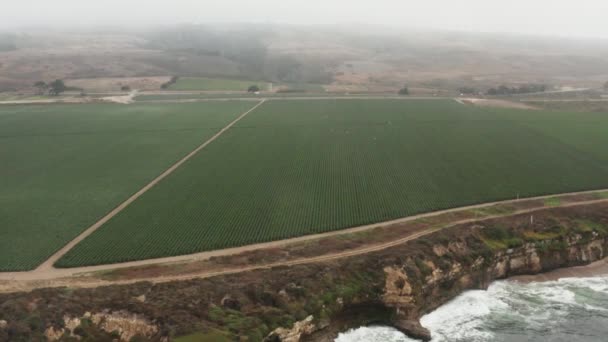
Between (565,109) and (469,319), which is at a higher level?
(565,109)

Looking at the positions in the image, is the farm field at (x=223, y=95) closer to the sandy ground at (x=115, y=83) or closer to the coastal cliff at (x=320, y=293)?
the sandy ground at (x=115, y=83)

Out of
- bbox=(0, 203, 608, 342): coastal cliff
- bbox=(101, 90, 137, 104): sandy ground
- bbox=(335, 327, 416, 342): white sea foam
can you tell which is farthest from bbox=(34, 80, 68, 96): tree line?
bbox=(335, 327, 416, 342): white sea foam

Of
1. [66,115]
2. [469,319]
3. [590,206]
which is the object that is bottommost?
[469,319]

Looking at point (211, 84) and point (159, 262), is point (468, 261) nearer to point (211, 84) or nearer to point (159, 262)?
point (159, 262)

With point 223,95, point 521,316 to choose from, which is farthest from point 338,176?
point 223,95

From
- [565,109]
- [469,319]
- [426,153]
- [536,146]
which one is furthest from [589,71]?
[469,319]

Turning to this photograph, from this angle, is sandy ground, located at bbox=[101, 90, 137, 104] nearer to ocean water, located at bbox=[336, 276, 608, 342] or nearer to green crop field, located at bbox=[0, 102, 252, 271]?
green crop field, located at bbox=[0, 102, 252, 271]

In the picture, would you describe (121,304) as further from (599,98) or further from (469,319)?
(599,98)

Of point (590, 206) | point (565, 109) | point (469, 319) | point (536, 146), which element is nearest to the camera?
point (469, 319)
